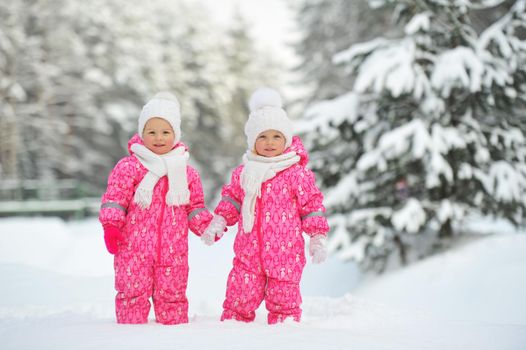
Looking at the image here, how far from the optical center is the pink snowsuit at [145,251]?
356 centimetres

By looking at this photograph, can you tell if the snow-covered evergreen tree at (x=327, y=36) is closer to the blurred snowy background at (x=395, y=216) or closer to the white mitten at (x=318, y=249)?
the blurred snowy background at (x=395, y=216)

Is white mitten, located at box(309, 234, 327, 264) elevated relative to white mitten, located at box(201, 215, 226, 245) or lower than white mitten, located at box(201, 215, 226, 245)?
lower

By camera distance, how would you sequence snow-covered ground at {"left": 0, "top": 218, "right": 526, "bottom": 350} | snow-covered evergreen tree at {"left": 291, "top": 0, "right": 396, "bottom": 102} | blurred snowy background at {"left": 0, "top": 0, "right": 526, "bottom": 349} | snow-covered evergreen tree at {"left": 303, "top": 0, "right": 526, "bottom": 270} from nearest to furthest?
1. snow-covered ground at {"left": 0, "top": 218, "right": 526, "bottom": 350}
2. blurred snowy background at {"left": 0, "top": 0, "right": 526, "bottom": 349}
3. snow-covered evergreen tree at {"left": 303, "top": 0, "right": 526, "bottom": 270}
4. snow-covered evergreen tree at {"left": 291, "top": 0, "right": 396, "bottom": 102}

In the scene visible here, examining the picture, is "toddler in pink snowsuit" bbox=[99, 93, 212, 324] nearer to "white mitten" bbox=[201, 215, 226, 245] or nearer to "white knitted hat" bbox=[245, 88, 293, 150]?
"white mitten" bbox=[201, 215, 226, 245]

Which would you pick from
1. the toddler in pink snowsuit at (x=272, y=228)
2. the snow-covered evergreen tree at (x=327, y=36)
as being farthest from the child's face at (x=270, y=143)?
the snow-covered evergreen tree at (x=327, y=36)

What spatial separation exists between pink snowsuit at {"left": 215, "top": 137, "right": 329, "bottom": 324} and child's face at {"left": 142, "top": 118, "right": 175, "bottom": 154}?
74 centimetres

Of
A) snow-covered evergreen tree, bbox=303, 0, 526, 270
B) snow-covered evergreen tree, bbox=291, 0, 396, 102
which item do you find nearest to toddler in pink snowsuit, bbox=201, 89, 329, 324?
snow-covered evergreen tree, bbox=303, 0, 526, 270

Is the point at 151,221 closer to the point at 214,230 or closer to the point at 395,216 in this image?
the point at 214,230

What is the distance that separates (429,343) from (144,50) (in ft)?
69.3

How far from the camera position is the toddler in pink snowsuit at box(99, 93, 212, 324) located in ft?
11.7

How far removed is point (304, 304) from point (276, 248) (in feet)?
4.23

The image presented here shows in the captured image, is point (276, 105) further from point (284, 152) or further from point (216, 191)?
point (216, 191)

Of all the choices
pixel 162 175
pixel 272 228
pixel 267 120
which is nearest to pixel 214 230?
pixel 272 228

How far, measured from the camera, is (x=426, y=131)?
22.2ft
